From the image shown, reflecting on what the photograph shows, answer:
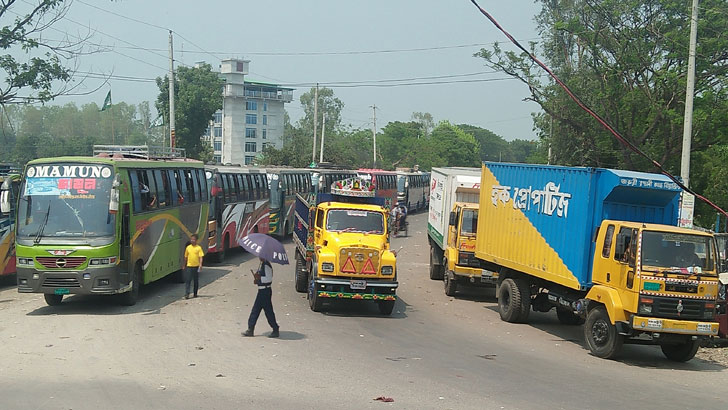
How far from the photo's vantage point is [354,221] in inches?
691

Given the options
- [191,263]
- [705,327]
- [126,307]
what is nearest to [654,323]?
[705,327]

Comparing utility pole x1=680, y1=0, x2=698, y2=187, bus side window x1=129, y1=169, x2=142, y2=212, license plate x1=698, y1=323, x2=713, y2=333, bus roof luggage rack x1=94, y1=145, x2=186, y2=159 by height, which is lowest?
license plate x1=698, y1=323, x2=713, y2=333

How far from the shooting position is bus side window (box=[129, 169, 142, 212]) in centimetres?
1686

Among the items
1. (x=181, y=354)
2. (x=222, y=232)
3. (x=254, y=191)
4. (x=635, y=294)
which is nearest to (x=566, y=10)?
(x=254, y=191)

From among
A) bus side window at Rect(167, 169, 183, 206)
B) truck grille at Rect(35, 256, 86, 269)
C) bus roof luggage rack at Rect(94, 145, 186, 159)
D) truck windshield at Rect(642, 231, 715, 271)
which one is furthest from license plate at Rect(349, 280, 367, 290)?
bus roof luggage rack at Rect(94, 145, 186, 159)

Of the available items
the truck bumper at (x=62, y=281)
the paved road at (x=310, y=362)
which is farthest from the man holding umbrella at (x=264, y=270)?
the truck bumper at (x=62, y=281)

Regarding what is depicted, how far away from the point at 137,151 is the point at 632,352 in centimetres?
1398

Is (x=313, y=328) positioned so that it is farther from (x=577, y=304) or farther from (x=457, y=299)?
(x=457, y=299)

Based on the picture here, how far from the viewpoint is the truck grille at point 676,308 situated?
12.6 meters

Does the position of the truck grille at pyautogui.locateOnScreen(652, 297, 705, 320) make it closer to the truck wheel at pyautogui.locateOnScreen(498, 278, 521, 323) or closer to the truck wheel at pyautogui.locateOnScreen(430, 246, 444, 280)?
the truck wheel at pyautogui.locateOnScreen(498, 278, 521, 323)

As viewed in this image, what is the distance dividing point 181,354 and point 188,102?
58.4m

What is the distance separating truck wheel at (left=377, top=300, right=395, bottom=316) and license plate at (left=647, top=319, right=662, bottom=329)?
5.74 m

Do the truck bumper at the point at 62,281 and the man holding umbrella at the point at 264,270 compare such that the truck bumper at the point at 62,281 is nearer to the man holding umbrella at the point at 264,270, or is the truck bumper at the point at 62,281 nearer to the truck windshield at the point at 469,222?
the man holding umbrella at the point at 264,270

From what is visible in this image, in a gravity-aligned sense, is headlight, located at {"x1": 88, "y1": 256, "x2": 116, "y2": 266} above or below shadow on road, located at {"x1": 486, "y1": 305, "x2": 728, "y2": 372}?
above
